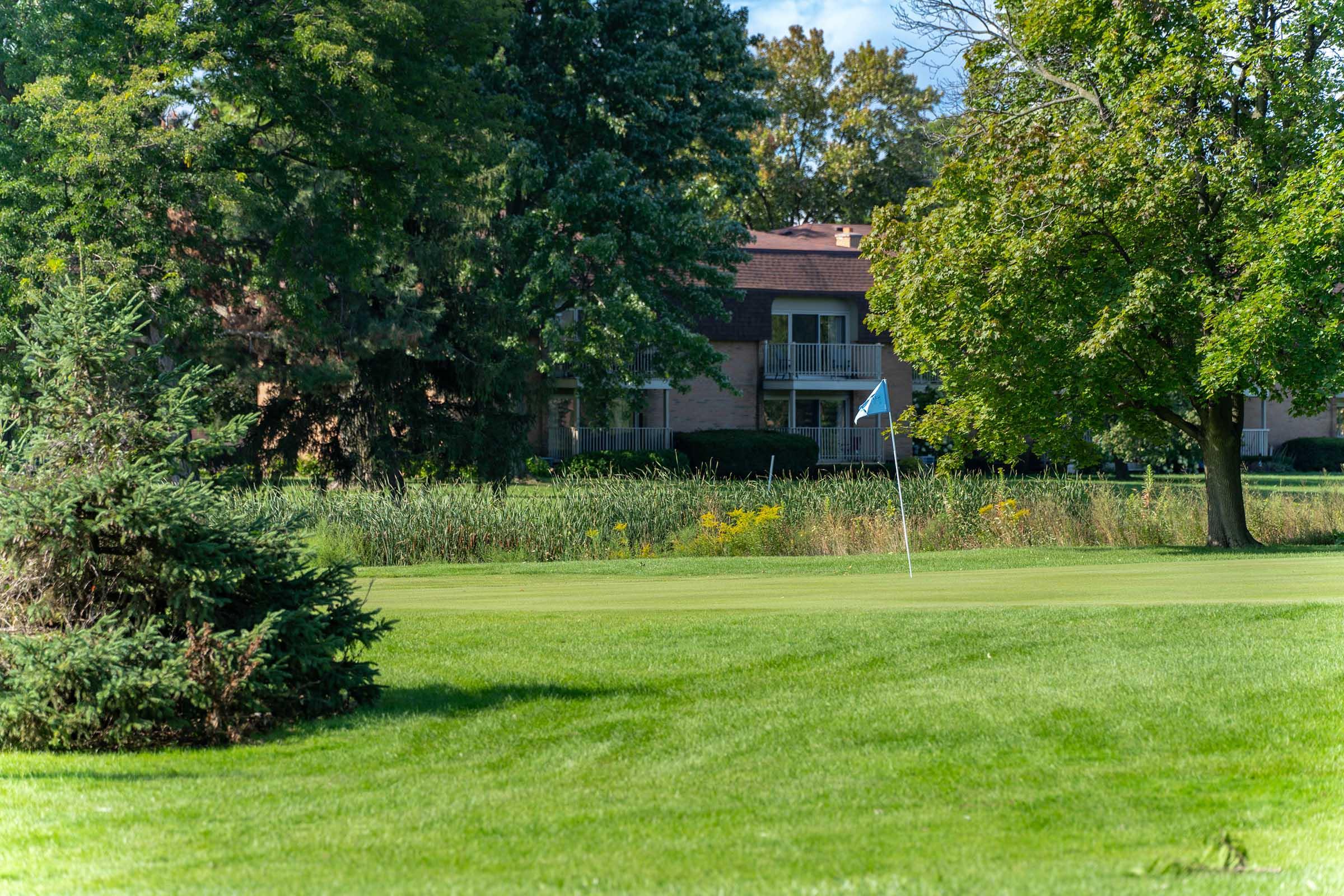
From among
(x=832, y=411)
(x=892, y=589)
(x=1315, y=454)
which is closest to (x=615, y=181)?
(x=892, y=589)

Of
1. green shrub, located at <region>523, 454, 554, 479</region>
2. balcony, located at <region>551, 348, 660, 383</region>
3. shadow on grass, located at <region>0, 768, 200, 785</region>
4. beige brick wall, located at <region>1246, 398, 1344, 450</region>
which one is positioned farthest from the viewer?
beige brick wall, located at <region>1246, 398, 1344, 450</region>

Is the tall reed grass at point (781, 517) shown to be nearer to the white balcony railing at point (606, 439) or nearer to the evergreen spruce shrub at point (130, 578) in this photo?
the evergreen spruce shrub at point (130, 578)

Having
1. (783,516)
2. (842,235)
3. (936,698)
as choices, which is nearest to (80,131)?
(783,516)

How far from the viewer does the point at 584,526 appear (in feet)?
73.4

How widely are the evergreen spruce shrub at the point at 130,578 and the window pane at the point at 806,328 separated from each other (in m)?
43.6

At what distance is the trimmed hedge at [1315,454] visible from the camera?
57.2 metres

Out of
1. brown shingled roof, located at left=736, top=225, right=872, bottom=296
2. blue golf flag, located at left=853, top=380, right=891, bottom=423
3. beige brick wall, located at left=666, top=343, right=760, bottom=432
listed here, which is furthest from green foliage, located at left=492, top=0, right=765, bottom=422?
blue golf flag, located at left=853, top=380, right=891, bottom=423

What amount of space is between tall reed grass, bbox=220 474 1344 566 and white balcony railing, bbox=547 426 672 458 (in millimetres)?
21929

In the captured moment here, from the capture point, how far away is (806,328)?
169ft

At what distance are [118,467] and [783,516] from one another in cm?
1587

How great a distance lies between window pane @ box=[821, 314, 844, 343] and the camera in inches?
2029

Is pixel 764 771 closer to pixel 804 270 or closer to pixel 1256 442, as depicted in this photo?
pixel 804 270

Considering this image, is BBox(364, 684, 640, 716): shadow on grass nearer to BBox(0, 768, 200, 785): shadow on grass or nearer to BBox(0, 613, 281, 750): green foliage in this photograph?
BBox(0, 613, 281, 750): green foliage

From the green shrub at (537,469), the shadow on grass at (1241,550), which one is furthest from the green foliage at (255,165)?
the shadow on grass at (1241,550)
